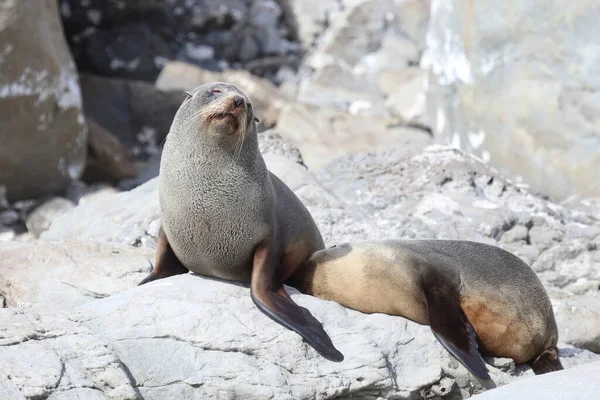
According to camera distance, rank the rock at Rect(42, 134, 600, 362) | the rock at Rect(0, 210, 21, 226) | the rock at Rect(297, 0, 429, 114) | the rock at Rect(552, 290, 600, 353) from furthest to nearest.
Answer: the rock at Rect(297, 0, 429, 114) < the rock at Rect(0, 210, 21, 226) < the rock at Rect(42, 134, 600, 362) < the rock at Rect(552, 290, 600, 353)

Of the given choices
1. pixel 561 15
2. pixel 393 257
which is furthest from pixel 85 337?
pixel 561 15

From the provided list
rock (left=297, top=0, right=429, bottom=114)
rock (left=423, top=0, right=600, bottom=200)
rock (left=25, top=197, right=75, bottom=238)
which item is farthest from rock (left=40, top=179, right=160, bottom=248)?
rock (left=297, top=0, right=429, bottom=114)

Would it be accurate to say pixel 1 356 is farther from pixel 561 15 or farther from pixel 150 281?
pixel 561 15

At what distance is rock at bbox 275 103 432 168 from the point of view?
1221 cm

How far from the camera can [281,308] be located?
4695 millimetres

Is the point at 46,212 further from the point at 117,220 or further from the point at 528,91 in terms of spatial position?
the point at 528,91

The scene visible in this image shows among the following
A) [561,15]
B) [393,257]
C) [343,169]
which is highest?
[561,15]

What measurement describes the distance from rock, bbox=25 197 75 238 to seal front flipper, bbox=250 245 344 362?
6.73 metres

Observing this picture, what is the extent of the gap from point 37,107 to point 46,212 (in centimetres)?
135

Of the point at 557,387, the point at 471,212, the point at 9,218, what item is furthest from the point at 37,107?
the point at 557,387

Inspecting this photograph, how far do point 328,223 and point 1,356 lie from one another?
3.29 metres

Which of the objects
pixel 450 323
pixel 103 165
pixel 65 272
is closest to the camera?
pixel 450 323

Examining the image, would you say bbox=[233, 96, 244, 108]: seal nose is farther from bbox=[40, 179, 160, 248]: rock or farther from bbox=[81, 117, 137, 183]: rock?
bbox=[81, 117, 137, 183]: rock

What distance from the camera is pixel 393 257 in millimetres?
5262
